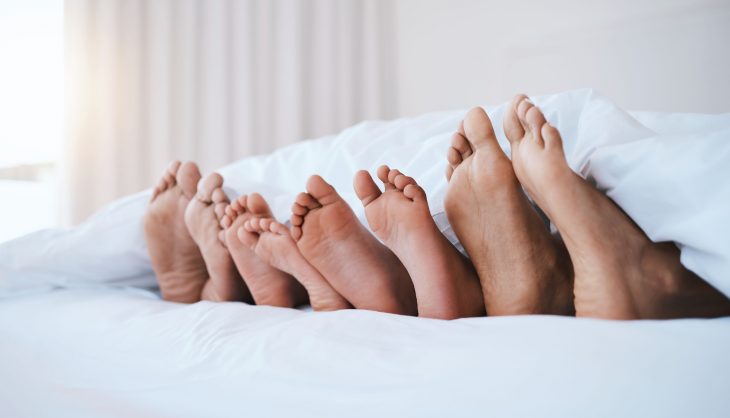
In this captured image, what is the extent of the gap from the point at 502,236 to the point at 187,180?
0.55m

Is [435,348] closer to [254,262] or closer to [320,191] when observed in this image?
[320,191]

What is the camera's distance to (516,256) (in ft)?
2.25

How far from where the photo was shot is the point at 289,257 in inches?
32.8

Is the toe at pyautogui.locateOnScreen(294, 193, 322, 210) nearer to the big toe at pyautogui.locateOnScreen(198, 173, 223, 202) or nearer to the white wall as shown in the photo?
the big toe at pyautogui.locateOnScreen(198, 173, 223, 202)

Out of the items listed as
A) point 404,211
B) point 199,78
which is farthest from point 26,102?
point 404,211

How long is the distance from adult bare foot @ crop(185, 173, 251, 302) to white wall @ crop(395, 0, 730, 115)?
1415 mm

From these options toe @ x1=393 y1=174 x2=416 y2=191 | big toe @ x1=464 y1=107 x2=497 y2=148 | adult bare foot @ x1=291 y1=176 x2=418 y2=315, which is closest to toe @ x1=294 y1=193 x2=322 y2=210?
adult bare foot @ x1=291 y1=176 x2=418 y2=315

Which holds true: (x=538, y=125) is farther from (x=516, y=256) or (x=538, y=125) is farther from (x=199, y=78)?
(x=199, y=78)

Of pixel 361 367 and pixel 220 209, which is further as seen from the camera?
pixel 220 209

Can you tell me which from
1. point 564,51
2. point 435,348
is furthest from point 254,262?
point 564,51

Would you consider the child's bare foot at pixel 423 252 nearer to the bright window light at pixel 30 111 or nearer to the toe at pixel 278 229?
the toe at pixel 278 229

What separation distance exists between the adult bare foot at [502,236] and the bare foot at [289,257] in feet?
0.63

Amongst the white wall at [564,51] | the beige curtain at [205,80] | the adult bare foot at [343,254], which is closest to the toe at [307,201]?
the adult bare foot at [343,254]

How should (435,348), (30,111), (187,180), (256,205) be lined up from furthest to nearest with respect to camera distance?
(30,111) → (187,180) → (256,205) → (435,348)
